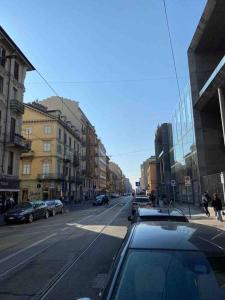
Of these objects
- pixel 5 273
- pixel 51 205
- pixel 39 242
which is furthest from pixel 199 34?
pixel 5 273

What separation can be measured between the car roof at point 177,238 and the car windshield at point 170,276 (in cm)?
14

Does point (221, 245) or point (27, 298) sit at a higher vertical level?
point (221, 245)

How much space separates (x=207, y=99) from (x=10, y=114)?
20.7 meters

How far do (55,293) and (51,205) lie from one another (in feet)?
86.6

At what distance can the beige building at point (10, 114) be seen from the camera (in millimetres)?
34781

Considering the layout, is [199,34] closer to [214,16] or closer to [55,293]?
[214,16]

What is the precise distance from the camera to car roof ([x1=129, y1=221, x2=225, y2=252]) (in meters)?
3.25

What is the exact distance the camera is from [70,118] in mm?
80500

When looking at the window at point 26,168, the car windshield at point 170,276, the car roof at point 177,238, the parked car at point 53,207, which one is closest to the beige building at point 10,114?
the parked car at point 53,207

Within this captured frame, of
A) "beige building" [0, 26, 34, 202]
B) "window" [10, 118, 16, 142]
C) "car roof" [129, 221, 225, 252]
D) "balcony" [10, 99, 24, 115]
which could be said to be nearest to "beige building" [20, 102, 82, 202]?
"beige building" [0, 26, 34, 202]

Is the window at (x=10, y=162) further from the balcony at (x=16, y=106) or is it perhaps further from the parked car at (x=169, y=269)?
the parked car at (x=169, y=269)

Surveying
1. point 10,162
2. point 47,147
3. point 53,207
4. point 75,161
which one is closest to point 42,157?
point 47,147

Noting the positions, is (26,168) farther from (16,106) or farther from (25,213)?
(25,213)

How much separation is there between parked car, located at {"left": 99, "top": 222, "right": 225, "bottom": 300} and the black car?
22088 millimetres
